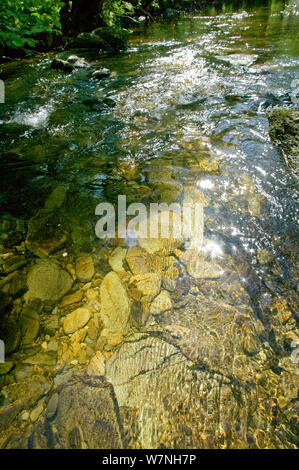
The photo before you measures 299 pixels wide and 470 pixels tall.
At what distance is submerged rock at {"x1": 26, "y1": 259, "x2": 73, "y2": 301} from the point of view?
6.21ft

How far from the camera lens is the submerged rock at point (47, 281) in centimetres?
189

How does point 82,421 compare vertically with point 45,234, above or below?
below

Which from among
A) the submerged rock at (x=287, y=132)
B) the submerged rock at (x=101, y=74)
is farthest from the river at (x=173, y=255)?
the submerged rock at (x=101, y=74)

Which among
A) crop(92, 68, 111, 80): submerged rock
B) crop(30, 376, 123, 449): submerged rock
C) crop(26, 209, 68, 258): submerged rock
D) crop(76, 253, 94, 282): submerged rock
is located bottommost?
crop(30, 376, 123, 449): submerged rock

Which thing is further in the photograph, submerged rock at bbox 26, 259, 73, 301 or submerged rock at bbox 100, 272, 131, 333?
submerged rock at bbox 26, 259, 73, 301

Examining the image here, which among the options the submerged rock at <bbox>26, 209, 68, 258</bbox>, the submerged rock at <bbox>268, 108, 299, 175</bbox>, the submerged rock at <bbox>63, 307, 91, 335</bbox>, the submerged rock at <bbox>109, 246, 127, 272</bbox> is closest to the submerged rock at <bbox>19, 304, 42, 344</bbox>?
the submerged rock at <bbox>63, 307, 91, 335</bbox>

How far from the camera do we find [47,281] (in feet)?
6.43

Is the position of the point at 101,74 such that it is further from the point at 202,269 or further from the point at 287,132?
the point at 202,269

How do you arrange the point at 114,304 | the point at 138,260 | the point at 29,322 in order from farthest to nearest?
1. the point at 138,260
2. the point at 114,304
3. the point at 29,322

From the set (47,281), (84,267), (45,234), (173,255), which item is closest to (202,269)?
(173,255)

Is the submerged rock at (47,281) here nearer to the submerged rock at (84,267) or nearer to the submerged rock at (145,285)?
the submerged rock at (84,267)

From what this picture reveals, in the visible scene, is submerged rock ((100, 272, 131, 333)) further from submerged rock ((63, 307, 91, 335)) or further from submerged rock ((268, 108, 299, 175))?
submerged rock ((268, 108, 299, 175))

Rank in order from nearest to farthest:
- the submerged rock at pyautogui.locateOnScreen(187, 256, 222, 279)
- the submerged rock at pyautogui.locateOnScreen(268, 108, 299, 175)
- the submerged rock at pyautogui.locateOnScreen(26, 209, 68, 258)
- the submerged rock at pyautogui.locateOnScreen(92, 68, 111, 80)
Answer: the submerged rock at pyautogui.locateOnScreen(187, 256, 222, 279), the submerged rock at pyautogui.locateOnScreen(26, 209, 68, 258), the submerged rock at pyautogui.locateOnScreen(268, 108, 299, 175), the submerged rock at pyautogui.locateOnScreen(92, 68, 111, 80)

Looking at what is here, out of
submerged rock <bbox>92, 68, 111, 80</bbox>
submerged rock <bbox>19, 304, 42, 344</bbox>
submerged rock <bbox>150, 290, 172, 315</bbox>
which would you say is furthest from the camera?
submerged rock <bbox>92, 68, 111, 80</bbox>
